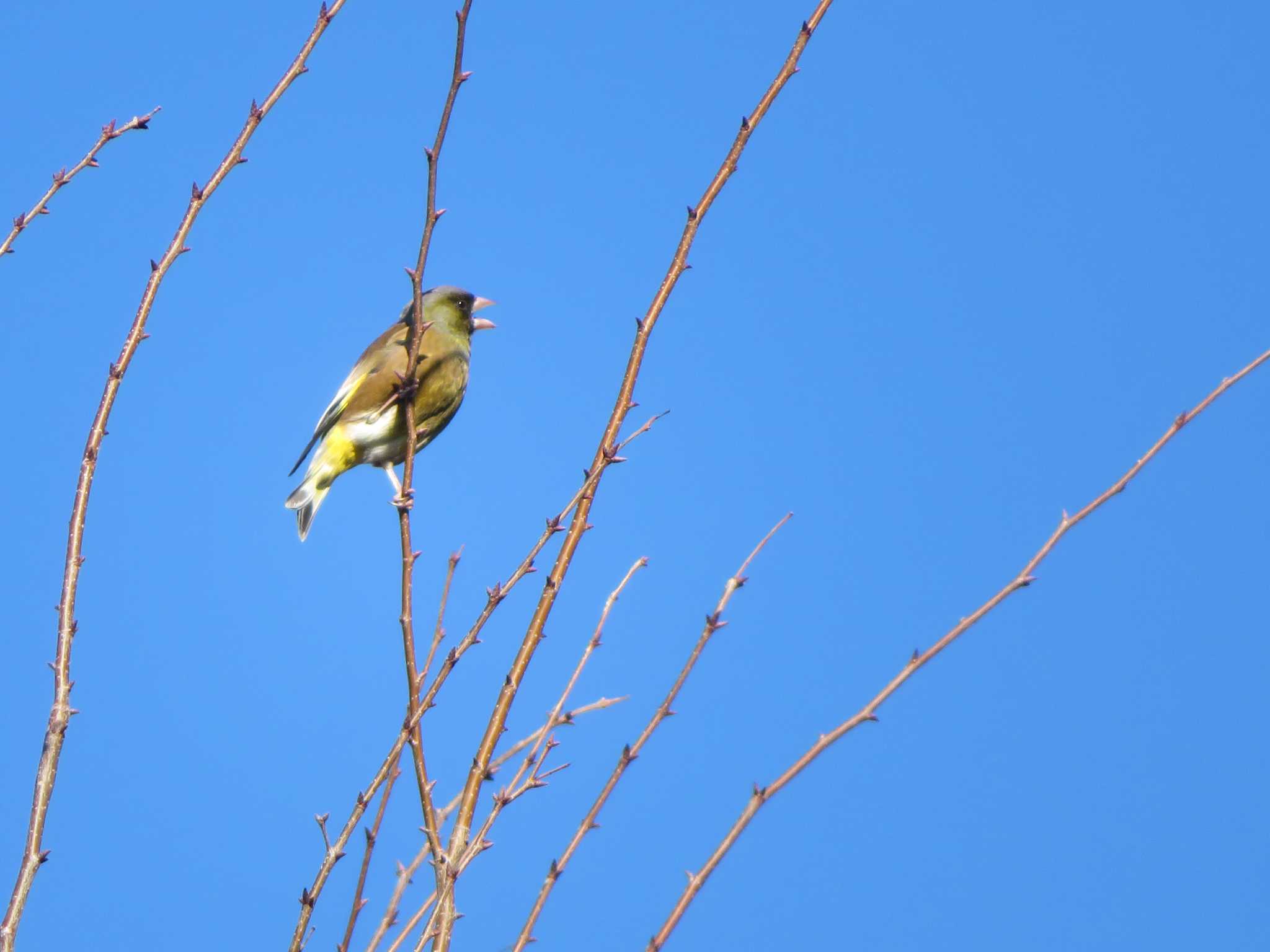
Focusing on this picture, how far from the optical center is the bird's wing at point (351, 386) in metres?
5.94

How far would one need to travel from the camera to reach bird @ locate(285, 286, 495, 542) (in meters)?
5.86

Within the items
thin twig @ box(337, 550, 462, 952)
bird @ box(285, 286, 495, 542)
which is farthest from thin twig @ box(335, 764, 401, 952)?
bird @ box(285, 286, 495, 542)

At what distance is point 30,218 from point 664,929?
181cm

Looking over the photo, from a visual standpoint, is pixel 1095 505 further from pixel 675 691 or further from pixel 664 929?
pixel 664 929

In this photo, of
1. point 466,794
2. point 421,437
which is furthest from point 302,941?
point 421,437

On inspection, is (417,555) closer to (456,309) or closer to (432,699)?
(432,699)

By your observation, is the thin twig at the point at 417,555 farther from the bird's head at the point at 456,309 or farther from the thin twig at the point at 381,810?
the bird's head at the point at 456,309

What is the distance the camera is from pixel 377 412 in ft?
18.5

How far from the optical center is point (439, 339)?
20.8ft

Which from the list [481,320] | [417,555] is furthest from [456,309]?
[417,555]

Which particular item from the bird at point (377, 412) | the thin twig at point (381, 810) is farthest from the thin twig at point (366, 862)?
the bird at point (377, 412)

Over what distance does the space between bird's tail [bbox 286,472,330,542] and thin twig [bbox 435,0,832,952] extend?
12.9ft

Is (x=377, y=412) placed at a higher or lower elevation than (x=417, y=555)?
higher

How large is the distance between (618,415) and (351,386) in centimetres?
377
